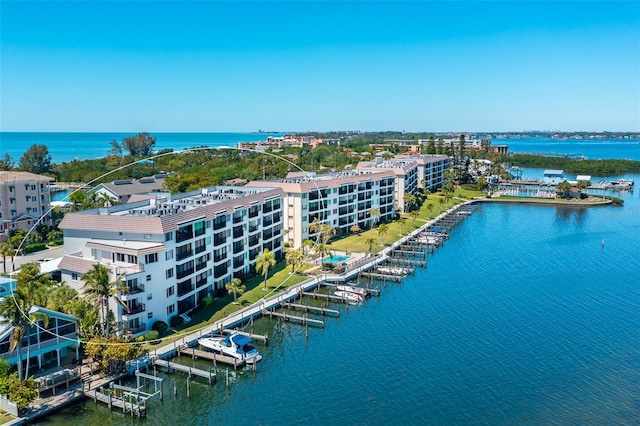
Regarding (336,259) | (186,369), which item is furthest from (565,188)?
(186,369)

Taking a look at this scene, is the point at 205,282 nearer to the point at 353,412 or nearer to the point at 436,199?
the point at 353,412

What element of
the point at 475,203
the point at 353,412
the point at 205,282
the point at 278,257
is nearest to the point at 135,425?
the point at 353,412

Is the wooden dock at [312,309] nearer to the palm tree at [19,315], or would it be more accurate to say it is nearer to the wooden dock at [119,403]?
the wooden dock at [119,403]

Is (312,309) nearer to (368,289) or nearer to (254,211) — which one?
(368,289)

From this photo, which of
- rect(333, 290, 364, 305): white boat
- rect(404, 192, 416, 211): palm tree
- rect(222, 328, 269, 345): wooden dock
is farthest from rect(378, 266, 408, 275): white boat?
rect(404, 192, 416, 211): palm tree

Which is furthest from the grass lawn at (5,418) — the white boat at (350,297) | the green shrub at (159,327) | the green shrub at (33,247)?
the green shrub at (33,247)

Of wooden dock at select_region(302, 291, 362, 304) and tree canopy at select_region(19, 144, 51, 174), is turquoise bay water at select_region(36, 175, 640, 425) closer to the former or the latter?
wooden dock at select_region(302, 291, 362, 304)
